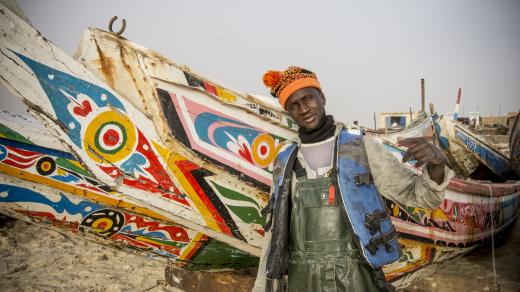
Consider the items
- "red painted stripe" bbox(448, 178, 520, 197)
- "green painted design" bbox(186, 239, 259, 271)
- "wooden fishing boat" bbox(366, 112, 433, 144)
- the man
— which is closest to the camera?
the man

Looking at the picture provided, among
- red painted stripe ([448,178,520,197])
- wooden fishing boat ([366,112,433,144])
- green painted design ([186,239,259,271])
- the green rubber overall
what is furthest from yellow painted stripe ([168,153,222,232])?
wooden fishing boat ([366,112,433,144])

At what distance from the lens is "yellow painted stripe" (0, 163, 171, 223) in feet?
7.49

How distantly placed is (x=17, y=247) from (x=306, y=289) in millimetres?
4848

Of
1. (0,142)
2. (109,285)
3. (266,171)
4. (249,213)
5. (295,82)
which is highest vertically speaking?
(295,82)

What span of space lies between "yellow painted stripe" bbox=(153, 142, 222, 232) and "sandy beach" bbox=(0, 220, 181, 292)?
194 centimetres

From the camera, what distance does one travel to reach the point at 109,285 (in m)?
3.63

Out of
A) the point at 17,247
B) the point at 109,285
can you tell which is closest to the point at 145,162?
the point at 109,285

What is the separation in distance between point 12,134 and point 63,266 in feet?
7.50

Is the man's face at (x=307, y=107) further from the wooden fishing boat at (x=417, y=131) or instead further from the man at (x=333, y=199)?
the wooden fishing boat at (x=417, y=131)

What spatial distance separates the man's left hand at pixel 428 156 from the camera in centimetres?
132

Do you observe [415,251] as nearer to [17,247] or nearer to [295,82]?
[295,82]

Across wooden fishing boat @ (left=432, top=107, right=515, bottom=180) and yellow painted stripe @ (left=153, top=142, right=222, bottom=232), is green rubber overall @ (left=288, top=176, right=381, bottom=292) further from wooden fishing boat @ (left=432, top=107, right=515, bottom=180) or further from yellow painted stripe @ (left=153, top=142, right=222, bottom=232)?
wooden fishing boat @ (left=432, top=107, right=515, bottom=180)

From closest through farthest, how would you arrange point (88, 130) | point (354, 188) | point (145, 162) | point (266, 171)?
point (354, 188)
point (88, 130)
point (145, 162)
point (266, 171)

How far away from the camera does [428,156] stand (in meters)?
1.32
